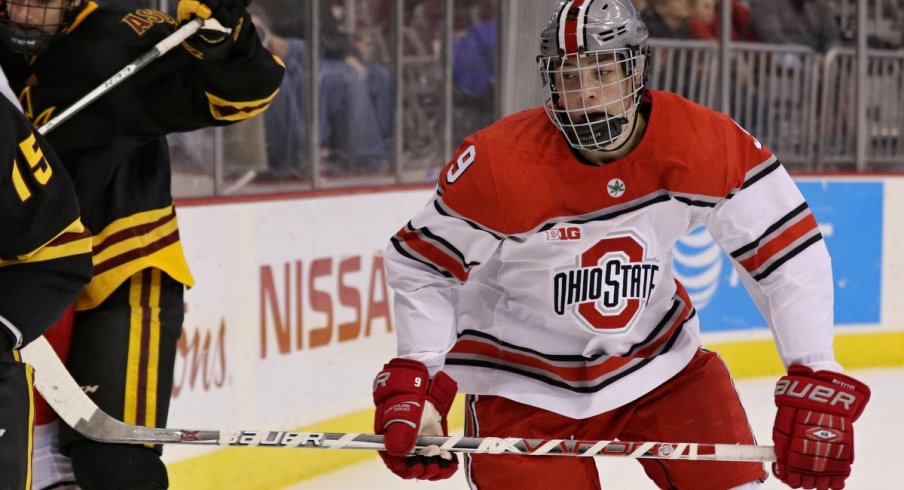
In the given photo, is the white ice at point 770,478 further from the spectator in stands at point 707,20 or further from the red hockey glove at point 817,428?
the red hockey glove at point 817,428

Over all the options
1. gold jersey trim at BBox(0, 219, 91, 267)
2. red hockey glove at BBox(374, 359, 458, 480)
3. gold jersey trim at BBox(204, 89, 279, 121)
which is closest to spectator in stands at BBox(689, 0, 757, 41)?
gold jersey trim at BBox(204, 89, 279, 121)

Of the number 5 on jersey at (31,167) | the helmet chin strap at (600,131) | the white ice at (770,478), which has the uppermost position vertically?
the number 5 on jersey at (31,167)

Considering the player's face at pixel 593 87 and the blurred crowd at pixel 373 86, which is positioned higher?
the player's face at pixel 593 87

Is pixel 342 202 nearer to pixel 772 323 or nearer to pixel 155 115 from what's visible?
pixel 155 115

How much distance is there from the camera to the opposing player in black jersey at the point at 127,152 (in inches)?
92.7

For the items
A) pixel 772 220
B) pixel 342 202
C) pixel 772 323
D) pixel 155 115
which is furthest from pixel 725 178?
pixel 342 202

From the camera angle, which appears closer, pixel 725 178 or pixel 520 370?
pixel 725 178

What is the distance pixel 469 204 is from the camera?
218cm

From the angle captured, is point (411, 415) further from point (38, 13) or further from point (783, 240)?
point (38, 13)

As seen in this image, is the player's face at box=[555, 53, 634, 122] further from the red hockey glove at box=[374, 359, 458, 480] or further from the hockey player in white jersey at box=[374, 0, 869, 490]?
the red hockey glove at box=[374, 359, 458, 480]

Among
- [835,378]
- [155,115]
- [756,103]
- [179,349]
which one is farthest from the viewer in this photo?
[756,103]

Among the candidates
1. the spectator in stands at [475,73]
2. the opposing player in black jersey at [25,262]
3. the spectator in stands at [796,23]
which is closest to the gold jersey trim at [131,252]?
the opposing player in black jersey at [25,262]

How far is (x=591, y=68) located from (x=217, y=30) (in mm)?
622

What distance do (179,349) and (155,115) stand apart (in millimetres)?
1147
